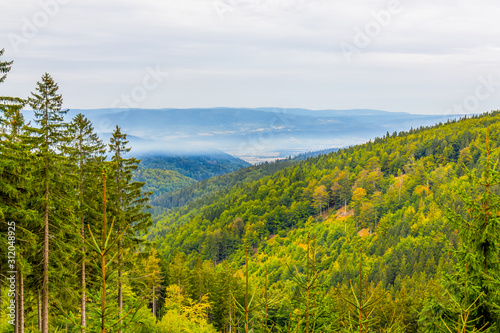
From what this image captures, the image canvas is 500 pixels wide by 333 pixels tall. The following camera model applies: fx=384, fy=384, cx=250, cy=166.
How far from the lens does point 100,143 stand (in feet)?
85.0

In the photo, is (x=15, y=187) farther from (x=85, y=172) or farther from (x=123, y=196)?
(x=123, y=196)

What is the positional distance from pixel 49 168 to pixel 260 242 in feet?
323

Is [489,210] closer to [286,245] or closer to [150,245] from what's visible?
[150,245]

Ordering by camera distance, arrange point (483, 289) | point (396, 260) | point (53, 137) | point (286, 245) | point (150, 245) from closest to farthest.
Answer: point (483, 289), point (53, 137), point (150, 245), point (396, 260), point (286, 245)

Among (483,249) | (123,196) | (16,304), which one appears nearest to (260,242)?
(123,196)

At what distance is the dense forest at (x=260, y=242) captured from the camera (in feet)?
33.9

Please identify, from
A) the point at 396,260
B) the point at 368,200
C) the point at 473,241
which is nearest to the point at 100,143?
the point at 473,241

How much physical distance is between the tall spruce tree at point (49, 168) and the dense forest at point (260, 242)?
6 cm

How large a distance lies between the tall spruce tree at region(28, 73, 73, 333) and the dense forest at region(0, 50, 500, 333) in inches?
2.5

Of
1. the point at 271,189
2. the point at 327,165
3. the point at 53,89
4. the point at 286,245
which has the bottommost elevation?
the point at 286,245

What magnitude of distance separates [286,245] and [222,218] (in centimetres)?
3500

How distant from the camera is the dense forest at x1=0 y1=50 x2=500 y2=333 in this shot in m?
10.3

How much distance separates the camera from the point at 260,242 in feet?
367

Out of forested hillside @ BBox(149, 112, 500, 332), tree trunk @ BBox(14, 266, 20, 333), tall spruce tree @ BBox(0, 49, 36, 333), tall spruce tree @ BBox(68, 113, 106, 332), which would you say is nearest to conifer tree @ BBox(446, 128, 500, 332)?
tall spruce tree @ BBox(0, 49, 36, 333)
